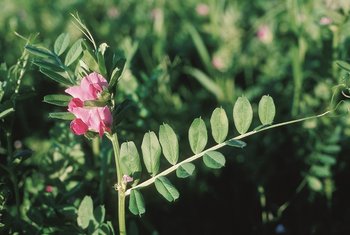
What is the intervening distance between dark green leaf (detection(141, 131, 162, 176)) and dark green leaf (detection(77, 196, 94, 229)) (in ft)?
0.71

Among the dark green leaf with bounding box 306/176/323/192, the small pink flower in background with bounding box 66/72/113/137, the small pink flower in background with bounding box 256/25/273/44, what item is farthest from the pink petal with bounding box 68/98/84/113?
the small pink flower in background with bounding box 256/25/273/44

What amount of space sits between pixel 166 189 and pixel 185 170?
2.1 inches

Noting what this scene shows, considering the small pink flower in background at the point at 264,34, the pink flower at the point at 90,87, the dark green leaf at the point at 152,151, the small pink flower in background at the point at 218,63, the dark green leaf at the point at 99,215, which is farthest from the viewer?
the small pink flower in background at the point at 264,34

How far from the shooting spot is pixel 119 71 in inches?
37.7

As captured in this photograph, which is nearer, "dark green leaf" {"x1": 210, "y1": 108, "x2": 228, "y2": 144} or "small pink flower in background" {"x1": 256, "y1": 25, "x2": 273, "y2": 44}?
"dark green leaf" {"x1": 210, "y1": 108, "x2": 228, "y2": 144}

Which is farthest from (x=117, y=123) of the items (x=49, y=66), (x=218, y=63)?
(x=218, y=63)

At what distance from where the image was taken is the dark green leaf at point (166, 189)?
926 millimetres

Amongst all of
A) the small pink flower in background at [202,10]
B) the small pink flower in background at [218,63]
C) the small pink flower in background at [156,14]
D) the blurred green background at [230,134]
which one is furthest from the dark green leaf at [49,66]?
the small pink flower in background at [202,10]

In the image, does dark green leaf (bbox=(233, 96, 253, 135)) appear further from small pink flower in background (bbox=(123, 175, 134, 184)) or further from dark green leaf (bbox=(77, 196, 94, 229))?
dark green leaf (bbox=(77, 196, 94, 229))

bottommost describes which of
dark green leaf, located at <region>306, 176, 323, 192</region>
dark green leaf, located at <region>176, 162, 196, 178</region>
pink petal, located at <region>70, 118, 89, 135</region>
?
dark green leaf, located at <region>306, 176, 323, 192</region>

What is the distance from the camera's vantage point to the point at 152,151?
102 centimetres

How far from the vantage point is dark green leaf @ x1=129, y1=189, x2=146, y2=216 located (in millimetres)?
929

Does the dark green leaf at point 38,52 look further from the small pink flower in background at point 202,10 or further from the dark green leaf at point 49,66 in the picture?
the small pink flower in background at point 202,10

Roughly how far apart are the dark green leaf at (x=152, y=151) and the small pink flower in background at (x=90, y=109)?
0.10m
